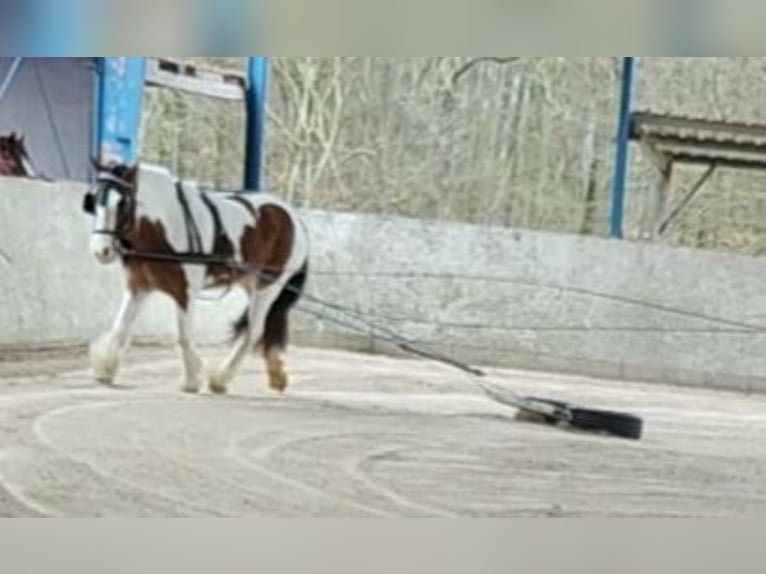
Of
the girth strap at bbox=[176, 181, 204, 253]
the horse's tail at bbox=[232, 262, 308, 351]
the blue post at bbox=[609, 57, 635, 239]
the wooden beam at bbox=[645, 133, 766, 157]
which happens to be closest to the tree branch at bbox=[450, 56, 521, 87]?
the blue post at bbox=[609, 57, 635, 239]

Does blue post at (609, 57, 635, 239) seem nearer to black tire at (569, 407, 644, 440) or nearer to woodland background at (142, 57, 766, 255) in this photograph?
woodland background at (142, 57, 766, 255)

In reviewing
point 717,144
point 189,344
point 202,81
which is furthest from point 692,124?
point 189,344

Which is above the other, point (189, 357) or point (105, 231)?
point (105, 231)

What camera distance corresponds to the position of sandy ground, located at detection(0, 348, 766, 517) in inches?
105

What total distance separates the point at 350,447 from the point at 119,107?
0.77m

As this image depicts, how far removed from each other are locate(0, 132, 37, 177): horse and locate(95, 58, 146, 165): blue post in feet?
0.45

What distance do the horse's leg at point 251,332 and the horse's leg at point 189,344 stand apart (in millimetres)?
30

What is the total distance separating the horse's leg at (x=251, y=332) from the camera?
9.07 feet

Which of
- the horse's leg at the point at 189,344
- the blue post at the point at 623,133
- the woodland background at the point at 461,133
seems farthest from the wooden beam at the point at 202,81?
the blue post at the point at 623,133

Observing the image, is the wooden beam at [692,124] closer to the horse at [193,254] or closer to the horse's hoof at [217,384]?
the horse at [193,254]

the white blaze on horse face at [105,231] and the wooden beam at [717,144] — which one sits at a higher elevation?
the wooden beam at [717,144]

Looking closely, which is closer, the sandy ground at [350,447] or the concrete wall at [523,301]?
the sandy ground at [350,447]

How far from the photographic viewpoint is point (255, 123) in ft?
9.15

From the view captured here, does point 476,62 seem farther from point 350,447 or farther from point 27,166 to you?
point 27,166
